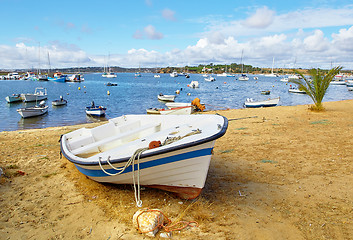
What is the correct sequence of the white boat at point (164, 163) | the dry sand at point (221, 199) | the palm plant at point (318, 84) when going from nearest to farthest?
the dry sand at point (221, 199) < the white boat at point (164, 163) < the palm plant at point (318, 84)

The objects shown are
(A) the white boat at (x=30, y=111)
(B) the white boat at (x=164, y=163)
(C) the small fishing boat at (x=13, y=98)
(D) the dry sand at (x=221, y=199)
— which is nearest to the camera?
(D) the dry sand at (x=221, y=199)

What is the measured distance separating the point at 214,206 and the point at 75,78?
94.2 meters

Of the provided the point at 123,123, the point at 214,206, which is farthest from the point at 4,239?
the point at 123,123

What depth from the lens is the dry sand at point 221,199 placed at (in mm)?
3797

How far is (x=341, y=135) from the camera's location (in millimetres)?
8828

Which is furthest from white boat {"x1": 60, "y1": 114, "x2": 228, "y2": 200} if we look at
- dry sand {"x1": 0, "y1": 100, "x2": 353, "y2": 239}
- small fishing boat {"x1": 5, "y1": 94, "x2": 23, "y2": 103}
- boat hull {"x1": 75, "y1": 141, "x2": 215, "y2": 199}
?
small fishing boat {"x1": 5, "y1": 94, "x2": 23, "y2": 103}

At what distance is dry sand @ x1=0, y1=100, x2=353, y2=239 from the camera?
3797mm

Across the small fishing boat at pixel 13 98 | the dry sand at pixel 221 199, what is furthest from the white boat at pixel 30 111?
the dry sand at pixel 221 199

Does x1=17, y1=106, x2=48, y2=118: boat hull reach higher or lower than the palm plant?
lower

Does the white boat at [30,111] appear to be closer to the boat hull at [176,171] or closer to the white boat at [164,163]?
the white boat at [164,163]

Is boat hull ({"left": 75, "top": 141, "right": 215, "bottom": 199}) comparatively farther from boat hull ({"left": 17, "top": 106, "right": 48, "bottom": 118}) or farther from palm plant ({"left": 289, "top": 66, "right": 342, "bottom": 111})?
boat hull ({"left": 17, "top": 106, "right": 48, "bottom": 118})

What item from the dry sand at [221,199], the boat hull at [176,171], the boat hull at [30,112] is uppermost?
the boat hull at [176,171]

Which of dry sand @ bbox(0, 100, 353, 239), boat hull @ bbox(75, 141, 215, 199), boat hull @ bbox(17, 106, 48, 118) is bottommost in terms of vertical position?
boat hull @ bbox(17, 106, 48, 118)

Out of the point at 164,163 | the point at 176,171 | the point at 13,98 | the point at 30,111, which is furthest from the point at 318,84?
the point at 13,98
